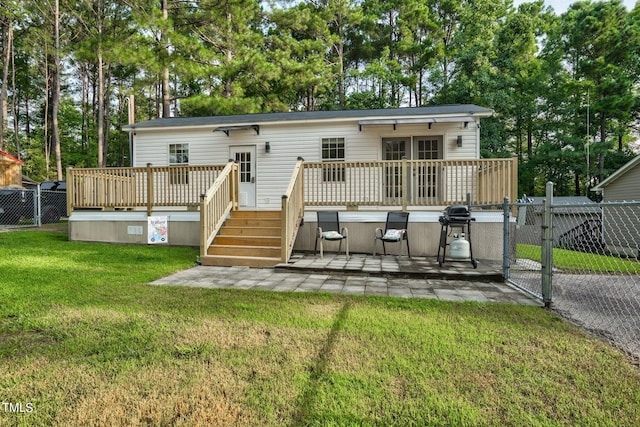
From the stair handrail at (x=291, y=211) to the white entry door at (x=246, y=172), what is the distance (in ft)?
9.25

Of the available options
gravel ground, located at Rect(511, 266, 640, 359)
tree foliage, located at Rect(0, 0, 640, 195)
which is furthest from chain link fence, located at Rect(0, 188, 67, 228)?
gravel ground, located at Rect(511, 266, 640, 359)

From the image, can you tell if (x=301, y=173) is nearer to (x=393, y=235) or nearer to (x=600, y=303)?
(x=393, y=235)

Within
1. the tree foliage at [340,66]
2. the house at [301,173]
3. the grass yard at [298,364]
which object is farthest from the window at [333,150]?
the tree foliage at [340,66]

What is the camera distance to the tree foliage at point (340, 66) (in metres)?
14.0

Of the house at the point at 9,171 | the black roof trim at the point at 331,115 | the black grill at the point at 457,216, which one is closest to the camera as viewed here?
the black grill at the point at 457,216

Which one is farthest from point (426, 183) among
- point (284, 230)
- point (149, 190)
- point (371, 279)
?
point (149, 190)

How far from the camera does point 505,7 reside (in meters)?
22.0

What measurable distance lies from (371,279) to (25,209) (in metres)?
14.0

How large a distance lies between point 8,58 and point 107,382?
2681 centimetres

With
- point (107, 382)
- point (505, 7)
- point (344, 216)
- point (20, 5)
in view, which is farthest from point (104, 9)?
point (505, 7)

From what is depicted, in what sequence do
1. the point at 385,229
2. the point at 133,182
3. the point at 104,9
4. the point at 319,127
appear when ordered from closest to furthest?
the point at 385,229, the point at 133,182, the point at 319,127, the point at 104,9

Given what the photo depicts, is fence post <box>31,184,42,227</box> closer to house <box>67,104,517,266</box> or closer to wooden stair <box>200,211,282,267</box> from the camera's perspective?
house <box>67,104,517,266</box>

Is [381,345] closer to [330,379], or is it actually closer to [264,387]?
[330,379]

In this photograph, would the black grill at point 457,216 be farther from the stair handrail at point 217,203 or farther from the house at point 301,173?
the stair handrail at point 217,203
